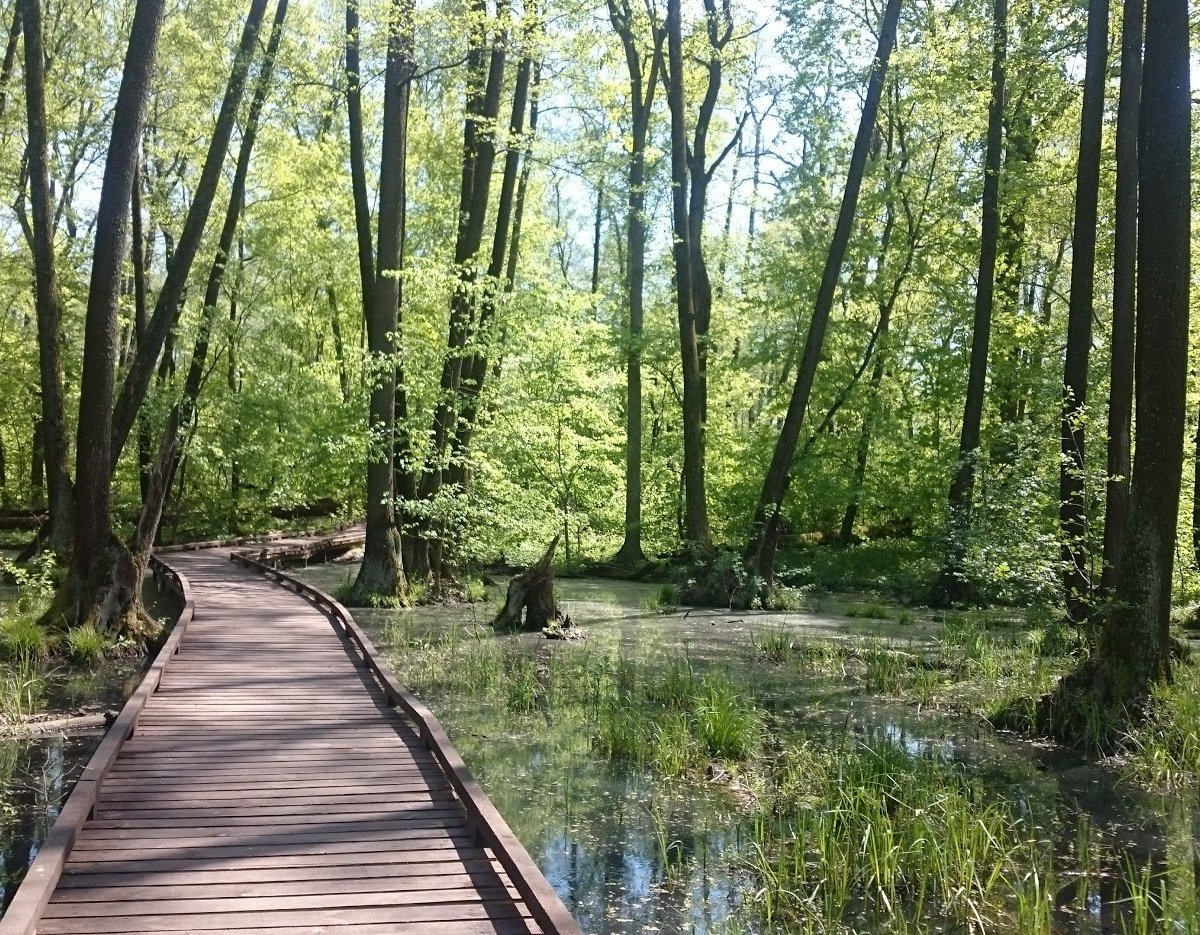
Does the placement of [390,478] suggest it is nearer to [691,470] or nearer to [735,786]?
[691,470]

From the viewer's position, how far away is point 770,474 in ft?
60.2

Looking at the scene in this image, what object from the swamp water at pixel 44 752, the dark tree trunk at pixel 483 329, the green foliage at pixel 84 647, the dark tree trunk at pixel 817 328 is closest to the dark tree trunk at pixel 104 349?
the green foliage at pixel 84 647

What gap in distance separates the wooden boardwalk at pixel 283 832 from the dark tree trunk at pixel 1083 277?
845 centimetres

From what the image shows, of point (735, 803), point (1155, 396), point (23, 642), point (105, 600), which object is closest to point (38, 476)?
point (105, 600)

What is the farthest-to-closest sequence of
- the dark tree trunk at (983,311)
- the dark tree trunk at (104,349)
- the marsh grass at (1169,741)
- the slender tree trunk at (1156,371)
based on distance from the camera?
the dark tree trunk at (983,311) → the dark tree trunk at (104,349) → the slender tree trunk at (1156,371) → the marsh grass at (1169,741)

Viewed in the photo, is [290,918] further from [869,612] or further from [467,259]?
Result: [467,259]

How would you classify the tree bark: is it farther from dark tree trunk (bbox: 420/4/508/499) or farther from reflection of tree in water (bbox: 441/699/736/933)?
dark tree trunk (bbox: 420/4/508/499)

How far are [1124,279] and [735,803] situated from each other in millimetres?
8395

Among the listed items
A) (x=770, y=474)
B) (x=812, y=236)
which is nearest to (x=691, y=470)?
(x=770, y=474)

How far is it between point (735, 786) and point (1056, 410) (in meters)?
10.5

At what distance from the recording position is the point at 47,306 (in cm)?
1648

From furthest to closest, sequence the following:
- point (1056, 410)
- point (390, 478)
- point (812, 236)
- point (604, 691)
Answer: point (812, 236), point (390, 478), point (1056, 410), point (604, 691)

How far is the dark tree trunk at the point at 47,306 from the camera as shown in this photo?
13.7m

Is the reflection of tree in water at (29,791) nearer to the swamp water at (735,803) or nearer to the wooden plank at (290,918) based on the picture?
the wooden plank at (290,918)
